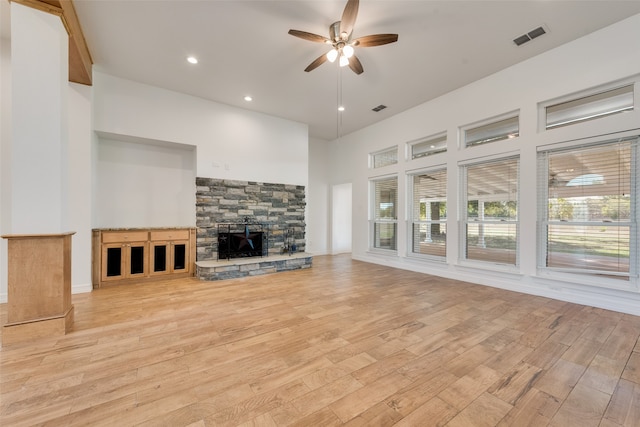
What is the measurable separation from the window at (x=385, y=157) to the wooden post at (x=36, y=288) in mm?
5815

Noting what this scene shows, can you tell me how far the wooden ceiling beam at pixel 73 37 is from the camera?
251cm

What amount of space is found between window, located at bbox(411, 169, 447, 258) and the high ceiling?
1.64m

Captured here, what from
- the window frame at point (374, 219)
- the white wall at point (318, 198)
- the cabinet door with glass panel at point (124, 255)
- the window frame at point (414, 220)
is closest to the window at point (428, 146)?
the window frame at point (414, 220)

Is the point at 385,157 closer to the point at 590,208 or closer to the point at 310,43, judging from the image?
the point at 310,43

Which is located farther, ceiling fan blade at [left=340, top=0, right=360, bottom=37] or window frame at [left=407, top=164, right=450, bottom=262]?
window frame at [left=407, top=164, right=450, bottom=262]

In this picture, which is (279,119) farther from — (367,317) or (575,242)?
(575,242)

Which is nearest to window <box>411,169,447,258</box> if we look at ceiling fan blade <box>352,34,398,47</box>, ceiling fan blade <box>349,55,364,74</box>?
ceiling fan blade <box>349,55,364,74</box>

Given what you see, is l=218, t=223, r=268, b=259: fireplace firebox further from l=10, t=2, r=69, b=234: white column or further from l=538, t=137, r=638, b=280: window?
l=538, t=137, r=638, b=280: window

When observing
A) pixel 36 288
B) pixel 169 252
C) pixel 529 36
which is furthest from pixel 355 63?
pixel 169 252

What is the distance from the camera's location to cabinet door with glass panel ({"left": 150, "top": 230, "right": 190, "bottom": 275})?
15.0 feet

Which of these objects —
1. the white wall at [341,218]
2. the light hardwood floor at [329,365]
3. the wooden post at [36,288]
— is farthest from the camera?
the white wall at [341,218]

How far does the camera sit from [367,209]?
21.8 feet

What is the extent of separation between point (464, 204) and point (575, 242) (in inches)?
62.1

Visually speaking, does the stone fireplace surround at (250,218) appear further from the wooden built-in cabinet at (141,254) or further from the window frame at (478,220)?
the window frame at (478,220)
